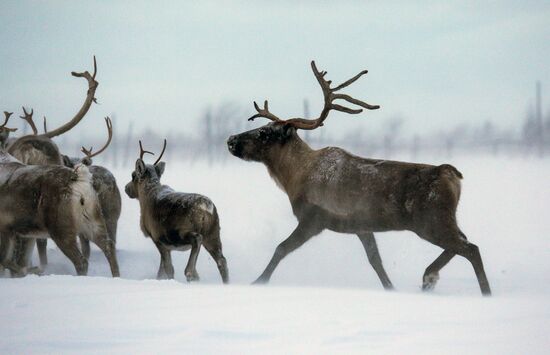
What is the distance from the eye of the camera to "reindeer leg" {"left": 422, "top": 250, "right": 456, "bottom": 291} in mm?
6996

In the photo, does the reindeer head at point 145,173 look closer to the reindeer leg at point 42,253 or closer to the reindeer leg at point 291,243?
the reindeer leg at point 42,253

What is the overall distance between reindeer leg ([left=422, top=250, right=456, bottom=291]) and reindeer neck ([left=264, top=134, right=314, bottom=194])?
1752mm

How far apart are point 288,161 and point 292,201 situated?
51cm

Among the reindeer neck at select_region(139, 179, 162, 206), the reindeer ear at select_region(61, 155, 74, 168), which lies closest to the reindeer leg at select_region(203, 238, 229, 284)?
the reindeer neck at select_region(139, 179, 162, 206)

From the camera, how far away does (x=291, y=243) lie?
752 cm

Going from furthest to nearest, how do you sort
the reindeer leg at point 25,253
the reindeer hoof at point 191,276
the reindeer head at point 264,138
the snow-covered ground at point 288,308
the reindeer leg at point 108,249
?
the reindeer head at point 264,138 → the reindeer leg at point 25,253 → the reindeer leg at point 108,249 → the reindeer hoof at point 191,276 → the snow-covered ground at point 288,308

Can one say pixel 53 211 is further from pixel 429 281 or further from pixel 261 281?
pixel 429 281

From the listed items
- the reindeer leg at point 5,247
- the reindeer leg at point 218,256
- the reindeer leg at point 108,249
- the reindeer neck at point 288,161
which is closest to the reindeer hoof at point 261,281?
the reindeer leg at point 218,256

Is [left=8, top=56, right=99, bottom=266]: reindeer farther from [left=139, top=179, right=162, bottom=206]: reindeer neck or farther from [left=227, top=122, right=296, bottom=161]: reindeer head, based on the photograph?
[left=227, top=122, right=296, bottom=161]: reindeer head

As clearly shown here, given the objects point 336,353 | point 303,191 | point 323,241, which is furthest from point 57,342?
point 323,241

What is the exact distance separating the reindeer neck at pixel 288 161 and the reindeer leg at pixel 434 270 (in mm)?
1752

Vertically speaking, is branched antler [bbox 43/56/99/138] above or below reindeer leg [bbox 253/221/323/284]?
above

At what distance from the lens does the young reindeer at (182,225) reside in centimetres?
749

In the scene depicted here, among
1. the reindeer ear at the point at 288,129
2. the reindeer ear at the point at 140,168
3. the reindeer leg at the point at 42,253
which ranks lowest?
the reindeer leg at the point at 42,253
